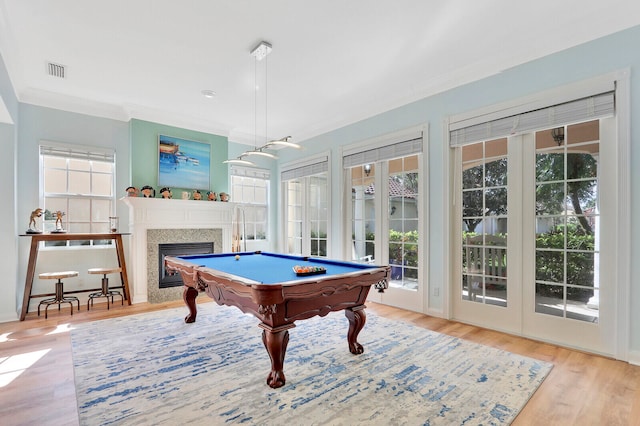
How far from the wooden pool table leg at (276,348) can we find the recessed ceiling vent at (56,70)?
12.1 feet

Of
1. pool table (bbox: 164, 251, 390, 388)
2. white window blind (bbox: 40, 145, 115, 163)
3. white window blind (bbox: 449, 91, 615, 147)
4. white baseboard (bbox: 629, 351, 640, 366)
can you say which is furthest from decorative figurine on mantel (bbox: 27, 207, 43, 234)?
white baseboard (bbox: 629, 351, 640, 366)

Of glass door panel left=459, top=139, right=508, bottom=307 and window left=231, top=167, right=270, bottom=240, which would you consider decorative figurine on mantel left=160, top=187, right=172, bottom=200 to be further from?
glass door panel left=459, top=139, right=508, bottom=307

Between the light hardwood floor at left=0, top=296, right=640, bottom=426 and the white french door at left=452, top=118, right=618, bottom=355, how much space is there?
24cm

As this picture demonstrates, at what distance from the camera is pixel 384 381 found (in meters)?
2.24

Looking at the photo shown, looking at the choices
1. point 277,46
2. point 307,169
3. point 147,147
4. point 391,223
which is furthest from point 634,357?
point 147,147

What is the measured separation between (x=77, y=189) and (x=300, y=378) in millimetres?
4328

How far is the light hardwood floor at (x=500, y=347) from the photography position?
73.5 inches

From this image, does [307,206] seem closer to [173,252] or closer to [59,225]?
[173,252]

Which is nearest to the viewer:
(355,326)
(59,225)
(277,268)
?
(355,326)

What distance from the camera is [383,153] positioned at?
444 cm

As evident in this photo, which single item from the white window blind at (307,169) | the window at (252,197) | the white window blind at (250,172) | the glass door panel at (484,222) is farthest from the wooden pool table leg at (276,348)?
the white window blind at (250,172)

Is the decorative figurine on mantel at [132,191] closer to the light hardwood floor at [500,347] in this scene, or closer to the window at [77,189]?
the window at [77,189]

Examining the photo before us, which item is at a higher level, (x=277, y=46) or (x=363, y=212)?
(x=277, y=46)

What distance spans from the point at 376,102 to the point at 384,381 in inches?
140
